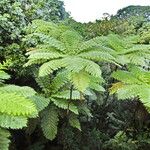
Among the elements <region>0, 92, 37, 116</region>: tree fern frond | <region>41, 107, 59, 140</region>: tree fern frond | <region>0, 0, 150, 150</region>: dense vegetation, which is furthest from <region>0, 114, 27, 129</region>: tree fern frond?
<region>41, 107, 59, 140</region>: tree fern frond

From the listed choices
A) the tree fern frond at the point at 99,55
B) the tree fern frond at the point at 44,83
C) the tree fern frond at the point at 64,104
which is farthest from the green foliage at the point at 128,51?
the tree fern frond at the point at 44,83

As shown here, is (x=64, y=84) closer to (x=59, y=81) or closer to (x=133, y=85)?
(x=59, y=81)

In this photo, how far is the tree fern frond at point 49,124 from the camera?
5145 millimetres

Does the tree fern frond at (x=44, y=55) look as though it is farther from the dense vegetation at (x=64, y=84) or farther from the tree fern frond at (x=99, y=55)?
the tree fern frond at (x=99, y=55)

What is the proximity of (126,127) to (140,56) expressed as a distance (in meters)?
1.92

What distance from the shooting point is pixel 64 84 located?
5660 millimetres

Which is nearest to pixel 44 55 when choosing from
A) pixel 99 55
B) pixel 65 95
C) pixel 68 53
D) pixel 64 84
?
pixel 68 53

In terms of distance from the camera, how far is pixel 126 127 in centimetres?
664

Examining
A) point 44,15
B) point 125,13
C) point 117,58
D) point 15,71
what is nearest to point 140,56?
point 117,58

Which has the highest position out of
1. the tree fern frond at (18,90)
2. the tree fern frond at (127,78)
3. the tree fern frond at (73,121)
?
the tree fern frond at (127,78)

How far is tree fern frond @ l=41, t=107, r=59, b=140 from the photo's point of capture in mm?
5145

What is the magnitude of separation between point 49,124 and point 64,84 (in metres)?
0.77

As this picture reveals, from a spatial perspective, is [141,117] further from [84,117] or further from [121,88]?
[121,88]

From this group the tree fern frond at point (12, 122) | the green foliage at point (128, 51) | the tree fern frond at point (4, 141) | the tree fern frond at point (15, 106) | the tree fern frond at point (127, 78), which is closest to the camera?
the tree fern frond at point (15, 106)
